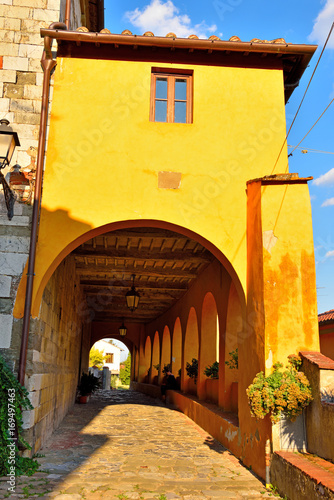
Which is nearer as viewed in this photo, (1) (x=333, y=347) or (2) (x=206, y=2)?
(2) (x=206, y=2)

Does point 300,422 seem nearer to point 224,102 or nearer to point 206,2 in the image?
point 224,102

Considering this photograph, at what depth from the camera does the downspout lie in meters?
5.80

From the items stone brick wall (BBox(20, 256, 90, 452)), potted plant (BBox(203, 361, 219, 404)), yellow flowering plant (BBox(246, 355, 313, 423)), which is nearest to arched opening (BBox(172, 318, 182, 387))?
potted plant (BBox(203, 361, 219, 404))

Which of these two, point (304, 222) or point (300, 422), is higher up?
point (304, 222)

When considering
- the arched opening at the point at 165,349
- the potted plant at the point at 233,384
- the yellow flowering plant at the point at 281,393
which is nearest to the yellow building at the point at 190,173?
the yellow flowering plant at the point at 281,393

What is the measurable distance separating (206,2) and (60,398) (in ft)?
25.5

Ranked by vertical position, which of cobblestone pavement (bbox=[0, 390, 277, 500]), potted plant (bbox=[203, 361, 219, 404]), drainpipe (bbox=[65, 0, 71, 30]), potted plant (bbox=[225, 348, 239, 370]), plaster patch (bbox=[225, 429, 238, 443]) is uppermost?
drainpipe (bbox=[65, 0, 71, 30])

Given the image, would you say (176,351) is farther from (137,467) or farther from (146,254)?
(137,467)

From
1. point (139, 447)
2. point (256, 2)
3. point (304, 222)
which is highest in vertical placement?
point (256, 2)

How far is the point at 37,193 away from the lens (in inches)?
248

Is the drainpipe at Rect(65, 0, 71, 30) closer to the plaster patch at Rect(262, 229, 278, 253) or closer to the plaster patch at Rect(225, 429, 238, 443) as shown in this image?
the plaster patch at Rect(262, 229, 278, 253)

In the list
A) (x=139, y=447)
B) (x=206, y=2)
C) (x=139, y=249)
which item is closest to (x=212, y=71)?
(x=206, y=2)

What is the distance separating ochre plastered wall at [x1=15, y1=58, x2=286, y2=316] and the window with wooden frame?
0.15 meters

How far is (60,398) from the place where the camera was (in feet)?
31.6
